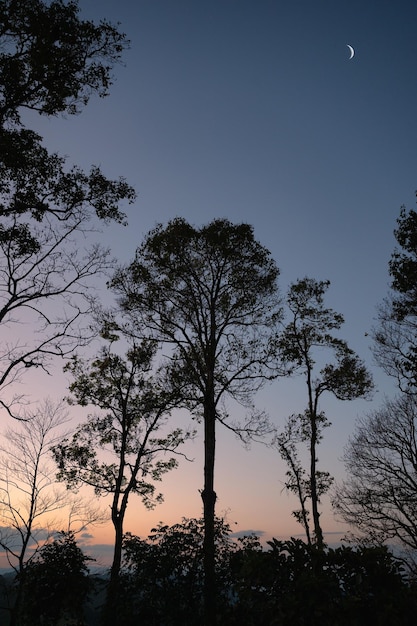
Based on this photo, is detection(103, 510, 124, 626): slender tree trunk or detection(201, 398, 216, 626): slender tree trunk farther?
detection(103, 510, 124, 626): slender tree trunk

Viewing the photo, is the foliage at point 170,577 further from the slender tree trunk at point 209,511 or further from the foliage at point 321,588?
the foliage at point 321,588

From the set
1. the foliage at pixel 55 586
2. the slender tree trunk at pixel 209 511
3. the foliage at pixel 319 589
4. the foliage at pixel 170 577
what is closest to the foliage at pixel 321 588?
the foliage at pixel 319 589

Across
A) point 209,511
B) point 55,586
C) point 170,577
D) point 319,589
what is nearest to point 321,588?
point 319,589

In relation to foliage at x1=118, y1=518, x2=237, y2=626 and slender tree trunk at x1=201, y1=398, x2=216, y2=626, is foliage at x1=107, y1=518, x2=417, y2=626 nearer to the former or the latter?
slender tree trunk at x1=201, y1=398, x2=216, y2=626

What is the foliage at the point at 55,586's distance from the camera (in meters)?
13.8

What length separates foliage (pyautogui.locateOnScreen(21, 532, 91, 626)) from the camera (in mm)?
13766

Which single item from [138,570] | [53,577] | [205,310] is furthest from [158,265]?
[53,577]

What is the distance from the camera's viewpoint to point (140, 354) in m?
18.9

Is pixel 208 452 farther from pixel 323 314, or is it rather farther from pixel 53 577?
pixel 323 314

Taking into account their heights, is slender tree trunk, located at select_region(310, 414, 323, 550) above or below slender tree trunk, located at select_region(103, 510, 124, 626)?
above

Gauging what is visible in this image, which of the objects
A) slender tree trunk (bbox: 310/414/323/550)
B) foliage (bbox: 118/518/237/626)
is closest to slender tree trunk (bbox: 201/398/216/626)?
foliage (bbox: 118/518/237/626)

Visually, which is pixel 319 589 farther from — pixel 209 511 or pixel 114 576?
pixel 114 576

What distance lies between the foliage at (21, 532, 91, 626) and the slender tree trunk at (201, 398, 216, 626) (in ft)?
20.9

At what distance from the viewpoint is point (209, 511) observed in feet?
35.0
